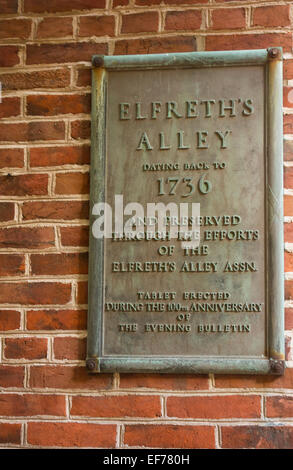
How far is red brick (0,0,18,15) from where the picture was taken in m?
1.70

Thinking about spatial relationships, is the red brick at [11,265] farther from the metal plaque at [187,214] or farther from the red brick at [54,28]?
the red brick at [54,28]

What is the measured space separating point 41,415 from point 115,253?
1.84 feet

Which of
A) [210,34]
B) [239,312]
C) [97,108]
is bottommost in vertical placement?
[239,312]

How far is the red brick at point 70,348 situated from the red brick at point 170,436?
27cm

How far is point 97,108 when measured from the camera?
5.28ft

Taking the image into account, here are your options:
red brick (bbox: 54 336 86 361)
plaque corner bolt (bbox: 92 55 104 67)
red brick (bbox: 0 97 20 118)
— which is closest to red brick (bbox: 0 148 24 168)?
red brick (bbox: 0 97 20 118)

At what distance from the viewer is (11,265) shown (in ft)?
5.34

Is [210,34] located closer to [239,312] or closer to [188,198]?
[188,198]

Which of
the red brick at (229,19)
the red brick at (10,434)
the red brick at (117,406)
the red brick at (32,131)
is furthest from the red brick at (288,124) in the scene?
the red brick at (10,434)

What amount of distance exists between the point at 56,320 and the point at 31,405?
28cm

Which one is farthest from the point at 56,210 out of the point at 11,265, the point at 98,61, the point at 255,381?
the point at 255,381

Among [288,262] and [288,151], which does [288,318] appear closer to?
[288,262]

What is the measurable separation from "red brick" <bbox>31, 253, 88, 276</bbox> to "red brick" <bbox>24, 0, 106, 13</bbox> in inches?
32.5

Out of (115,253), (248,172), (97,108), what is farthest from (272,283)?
(97,108)
